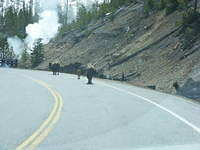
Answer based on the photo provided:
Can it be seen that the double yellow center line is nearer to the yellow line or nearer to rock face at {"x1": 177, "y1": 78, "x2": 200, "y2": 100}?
the yellow line

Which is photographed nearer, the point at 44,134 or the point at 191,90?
the point at 44,134

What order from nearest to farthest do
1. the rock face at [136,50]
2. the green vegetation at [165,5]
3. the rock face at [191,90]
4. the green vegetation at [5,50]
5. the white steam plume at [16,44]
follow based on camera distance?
the rock face at [191,90] < the rock face at [136,50] < the green vegetation at [165,5] < the green vegetation at [5,50] < the white steam plume at [16,44]

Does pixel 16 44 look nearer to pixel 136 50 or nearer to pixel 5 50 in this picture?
pixel 5 50

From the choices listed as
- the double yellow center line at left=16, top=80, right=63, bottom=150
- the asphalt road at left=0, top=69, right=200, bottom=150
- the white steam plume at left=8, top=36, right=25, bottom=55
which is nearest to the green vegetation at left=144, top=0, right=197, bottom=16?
the asphalt road at left=0, top=69, right=200, bottom=150

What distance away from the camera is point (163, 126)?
1069cm

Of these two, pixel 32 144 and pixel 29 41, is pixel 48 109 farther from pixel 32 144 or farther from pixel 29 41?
pixel 29 41

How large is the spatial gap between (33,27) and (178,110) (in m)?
96.2

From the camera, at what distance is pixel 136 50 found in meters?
38.8

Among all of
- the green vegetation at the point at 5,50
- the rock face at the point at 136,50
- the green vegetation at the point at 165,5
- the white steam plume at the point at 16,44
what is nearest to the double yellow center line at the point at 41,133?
the rock face at the point at 136,50

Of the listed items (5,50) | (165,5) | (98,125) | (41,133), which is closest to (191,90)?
(98,125)

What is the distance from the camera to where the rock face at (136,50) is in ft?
98.4

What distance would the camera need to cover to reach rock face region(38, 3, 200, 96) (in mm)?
29984

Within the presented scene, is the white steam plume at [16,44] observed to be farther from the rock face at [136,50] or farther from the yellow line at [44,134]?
the yellow line at [44,134]

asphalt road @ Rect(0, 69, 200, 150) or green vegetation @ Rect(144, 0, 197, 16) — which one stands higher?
green vegetation @ Rect(144, 0, 197, 16)
